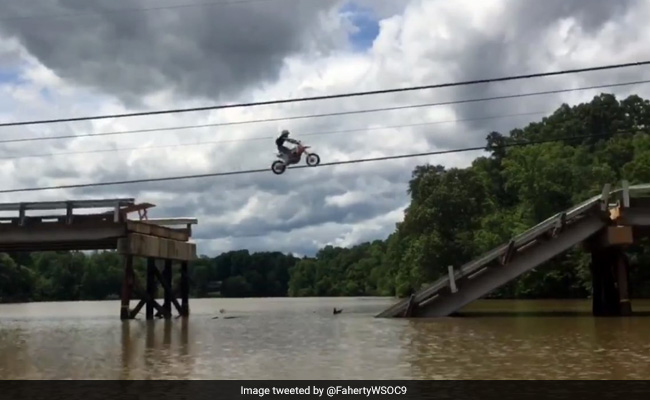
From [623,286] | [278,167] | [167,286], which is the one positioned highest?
[278,167]

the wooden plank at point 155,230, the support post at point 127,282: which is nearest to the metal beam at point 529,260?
the wooden plank at point 155,230

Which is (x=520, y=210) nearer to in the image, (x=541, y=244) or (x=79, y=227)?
(x=541, y=244)

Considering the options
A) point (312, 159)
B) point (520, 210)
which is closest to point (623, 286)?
point (312, 159)

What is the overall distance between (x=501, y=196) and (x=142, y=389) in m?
85.7

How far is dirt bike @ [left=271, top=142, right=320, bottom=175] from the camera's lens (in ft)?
69.8

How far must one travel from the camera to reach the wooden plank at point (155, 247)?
3509 centimetres

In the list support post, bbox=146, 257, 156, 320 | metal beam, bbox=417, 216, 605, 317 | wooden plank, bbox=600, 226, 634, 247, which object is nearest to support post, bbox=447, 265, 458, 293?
metal beam, bbox=417, 216, 605, 317

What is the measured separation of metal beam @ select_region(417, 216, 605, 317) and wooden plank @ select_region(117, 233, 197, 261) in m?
14.1

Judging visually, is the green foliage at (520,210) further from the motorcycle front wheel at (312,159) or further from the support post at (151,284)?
the motorcycle front wheel at (312,159)

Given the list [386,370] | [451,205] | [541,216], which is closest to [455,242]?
[451,205]

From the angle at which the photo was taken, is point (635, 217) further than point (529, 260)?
No

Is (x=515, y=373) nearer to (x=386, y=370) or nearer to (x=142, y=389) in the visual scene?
(x=386, y=370)
